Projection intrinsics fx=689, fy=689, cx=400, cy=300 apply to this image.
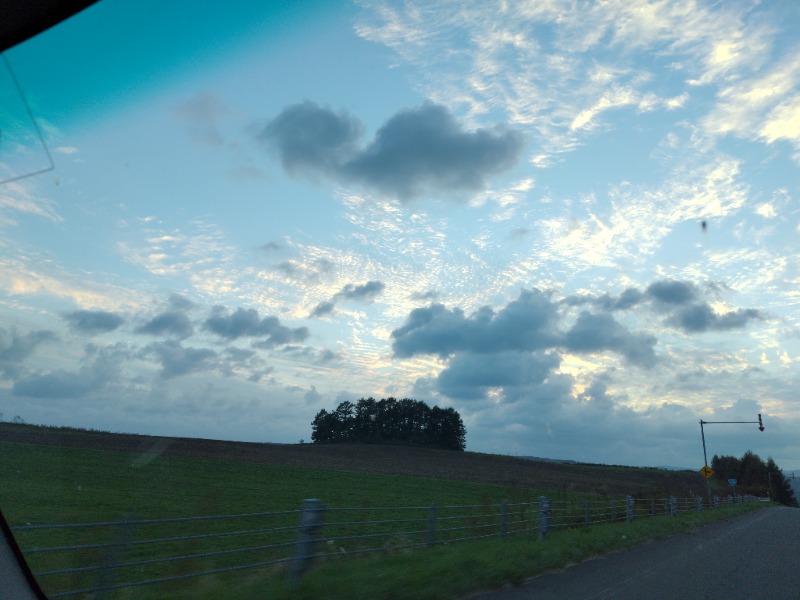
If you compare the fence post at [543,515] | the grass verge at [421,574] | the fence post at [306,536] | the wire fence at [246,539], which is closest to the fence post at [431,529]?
the wire fence at [246,539]

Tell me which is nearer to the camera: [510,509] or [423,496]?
[510,509]

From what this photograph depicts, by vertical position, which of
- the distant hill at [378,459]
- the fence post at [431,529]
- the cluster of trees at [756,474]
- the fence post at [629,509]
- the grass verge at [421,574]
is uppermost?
the cluster of trees at [756,474]

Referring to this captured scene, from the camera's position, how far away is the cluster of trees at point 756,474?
129m

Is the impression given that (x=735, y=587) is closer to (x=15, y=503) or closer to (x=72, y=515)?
(x=72, y=515)

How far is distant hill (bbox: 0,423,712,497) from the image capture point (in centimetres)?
5188

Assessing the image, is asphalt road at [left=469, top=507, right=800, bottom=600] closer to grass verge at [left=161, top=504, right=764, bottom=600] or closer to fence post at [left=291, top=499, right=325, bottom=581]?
grass verge at [left=161, top=504, right=764, bottom=600]

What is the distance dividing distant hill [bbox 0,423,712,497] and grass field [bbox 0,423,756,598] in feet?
1.17

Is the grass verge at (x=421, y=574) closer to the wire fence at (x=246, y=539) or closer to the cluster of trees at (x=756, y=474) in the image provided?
the wire fence at (x=246, y=539)

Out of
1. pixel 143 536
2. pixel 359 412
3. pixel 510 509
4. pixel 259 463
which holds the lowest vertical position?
pixel 143 536

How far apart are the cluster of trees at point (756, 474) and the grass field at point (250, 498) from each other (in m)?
64.3

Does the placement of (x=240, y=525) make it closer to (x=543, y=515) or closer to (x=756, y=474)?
(x=543, y=515)

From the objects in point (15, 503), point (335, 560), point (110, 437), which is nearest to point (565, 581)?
point (335, 560)

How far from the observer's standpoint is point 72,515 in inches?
785

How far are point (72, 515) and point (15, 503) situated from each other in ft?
9.02
